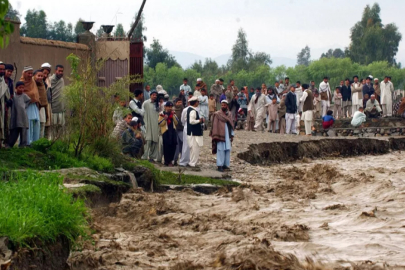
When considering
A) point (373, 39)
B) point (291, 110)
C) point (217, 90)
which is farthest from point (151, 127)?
point (373, 39)

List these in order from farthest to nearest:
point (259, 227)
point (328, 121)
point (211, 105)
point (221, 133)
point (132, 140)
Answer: point (211, 105)
point (328, 121)
point (221, 133)
point (132, 140)
point (259, 227)

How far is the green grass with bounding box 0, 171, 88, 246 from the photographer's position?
7.07 meters

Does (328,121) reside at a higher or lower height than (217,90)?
lower

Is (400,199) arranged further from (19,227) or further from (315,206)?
(19,227)

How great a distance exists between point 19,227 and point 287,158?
48.2 ft

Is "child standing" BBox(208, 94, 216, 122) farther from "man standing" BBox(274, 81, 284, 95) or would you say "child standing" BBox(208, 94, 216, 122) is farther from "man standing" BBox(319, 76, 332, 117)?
"man standing" BBox(319, 76, 332, 117)

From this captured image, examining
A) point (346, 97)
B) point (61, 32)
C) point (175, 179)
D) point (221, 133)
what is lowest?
point (175, 179)

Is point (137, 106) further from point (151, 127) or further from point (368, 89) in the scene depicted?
point (368, 89)

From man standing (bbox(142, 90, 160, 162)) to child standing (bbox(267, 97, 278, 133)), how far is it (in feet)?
33.9

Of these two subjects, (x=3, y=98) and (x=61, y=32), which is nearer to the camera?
(x=3, y=98)

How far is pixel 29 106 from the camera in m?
13.2

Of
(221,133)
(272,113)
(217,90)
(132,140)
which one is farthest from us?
(217,90)

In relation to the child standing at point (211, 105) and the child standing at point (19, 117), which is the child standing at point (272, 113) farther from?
the child standing at point (19, 117)

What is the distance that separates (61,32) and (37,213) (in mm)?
63738
